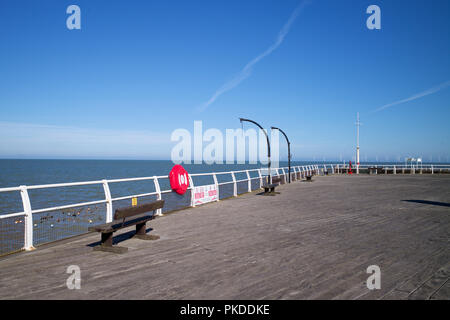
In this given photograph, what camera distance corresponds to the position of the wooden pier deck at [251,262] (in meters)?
4.14

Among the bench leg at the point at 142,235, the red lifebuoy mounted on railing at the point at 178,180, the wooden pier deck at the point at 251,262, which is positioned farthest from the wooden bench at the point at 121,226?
the red lifebuoy mounted on railing at the point at 178,180

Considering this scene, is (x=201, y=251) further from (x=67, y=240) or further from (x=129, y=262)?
(x=67, y=240)

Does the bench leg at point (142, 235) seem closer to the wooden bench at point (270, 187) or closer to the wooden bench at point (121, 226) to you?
the wooden bench at point (121, 226)

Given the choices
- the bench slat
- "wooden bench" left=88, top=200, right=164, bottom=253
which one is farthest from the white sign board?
"wooden bench" left=88, top=200, right=164, bottom=253

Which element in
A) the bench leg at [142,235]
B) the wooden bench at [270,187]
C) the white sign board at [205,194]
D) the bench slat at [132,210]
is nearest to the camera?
the bench slat at [132,210]

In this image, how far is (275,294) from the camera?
4027mm

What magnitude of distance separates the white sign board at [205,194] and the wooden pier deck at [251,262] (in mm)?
3462

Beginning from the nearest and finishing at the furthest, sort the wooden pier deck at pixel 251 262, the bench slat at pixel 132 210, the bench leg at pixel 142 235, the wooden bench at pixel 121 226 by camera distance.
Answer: the wooden pier deck at pixel 251 262, the wooden bench at pixel 121 226, the bench slat at pixel 132 210, the bench leg at pixel 142 235

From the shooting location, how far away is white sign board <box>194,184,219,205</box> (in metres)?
12.8

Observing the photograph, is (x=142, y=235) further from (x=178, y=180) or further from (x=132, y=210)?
(x=178, y=180)

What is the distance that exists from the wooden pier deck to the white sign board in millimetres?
3462
